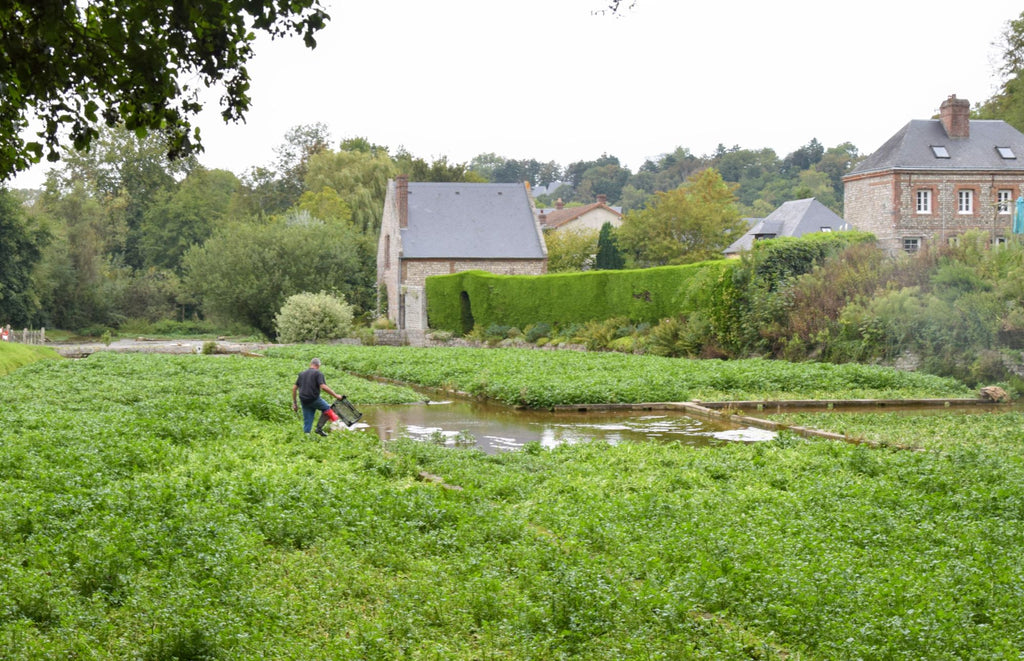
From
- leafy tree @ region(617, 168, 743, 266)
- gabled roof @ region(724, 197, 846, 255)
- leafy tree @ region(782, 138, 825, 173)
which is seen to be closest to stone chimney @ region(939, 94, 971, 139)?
gabled roof @ region(724, 197, 846, 255)

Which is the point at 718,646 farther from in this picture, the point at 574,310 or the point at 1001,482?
the point at 574,310

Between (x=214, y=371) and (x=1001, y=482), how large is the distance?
865 inches

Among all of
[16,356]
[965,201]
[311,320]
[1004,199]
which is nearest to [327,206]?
[311,320]

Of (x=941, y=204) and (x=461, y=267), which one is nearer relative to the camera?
(x=941, y=204)

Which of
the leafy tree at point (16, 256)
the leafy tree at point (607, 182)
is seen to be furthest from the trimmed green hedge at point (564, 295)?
the leafy tree at point (607, 182)

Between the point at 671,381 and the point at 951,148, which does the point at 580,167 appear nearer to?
the point at 951,148

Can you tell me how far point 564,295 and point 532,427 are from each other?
24943 mm

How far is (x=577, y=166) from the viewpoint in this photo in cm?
16475

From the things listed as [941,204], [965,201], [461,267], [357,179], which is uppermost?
[357,179]

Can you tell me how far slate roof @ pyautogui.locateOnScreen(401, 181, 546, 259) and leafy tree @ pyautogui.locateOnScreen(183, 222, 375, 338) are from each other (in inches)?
178

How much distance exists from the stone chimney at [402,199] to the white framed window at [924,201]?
2802 cm

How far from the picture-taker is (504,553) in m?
7.95

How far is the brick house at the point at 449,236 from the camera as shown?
186 ft

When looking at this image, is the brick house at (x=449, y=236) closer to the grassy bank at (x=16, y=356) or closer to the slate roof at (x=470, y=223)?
the slate roof at (x=470, y=223)
